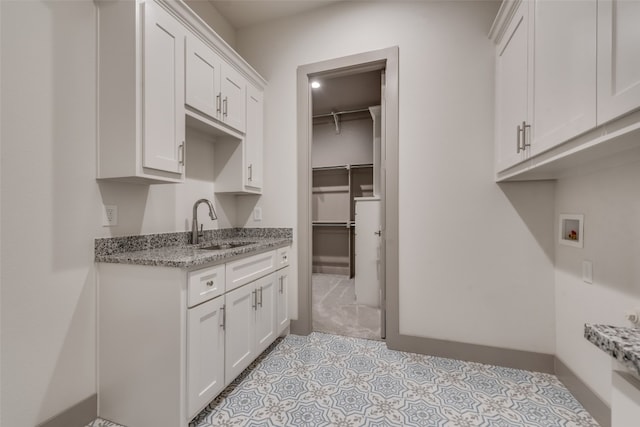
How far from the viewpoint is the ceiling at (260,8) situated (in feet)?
7.72

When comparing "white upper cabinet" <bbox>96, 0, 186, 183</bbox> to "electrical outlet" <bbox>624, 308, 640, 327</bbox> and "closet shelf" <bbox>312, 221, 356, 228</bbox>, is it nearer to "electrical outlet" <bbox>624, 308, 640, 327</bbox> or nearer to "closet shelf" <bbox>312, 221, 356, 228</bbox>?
"electrical outlet" <bbox>624, 308, 640, 327</bbox>

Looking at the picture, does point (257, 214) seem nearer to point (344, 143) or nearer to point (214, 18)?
point (214, 18)

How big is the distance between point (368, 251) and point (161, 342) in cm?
245

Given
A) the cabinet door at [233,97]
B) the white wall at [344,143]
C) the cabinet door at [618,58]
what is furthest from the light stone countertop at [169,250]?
the white wall at [344,143]

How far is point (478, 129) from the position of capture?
78.0 inches

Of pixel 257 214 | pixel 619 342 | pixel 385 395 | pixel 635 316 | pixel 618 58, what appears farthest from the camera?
pixel 257 214

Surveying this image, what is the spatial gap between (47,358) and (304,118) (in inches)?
87.6

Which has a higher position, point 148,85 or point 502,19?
point 502,19

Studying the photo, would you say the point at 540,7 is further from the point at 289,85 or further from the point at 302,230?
the point at 302,230

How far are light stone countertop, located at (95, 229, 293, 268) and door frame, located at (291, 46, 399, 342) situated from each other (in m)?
0.29

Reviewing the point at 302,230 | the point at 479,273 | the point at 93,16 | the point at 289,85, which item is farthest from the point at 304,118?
the point at 479,273

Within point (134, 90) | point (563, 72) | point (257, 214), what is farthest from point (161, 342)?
point (563, 72)

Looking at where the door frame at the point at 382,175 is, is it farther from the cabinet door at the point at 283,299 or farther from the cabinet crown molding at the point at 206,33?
the cabinet crown molding at the point at 206,33

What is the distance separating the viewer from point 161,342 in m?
1.28
